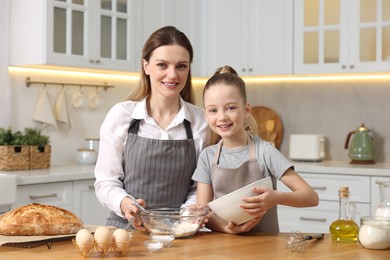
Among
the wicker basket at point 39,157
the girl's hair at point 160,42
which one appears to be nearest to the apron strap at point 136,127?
the girl's hair at point 160,42

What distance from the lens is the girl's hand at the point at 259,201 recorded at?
6.96ft

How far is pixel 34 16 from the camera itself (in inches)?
171

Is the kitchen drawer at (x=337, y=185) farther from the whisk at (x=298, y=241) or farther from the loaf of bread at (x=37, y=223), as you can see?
the loaf of bread at (x=37, y=223)

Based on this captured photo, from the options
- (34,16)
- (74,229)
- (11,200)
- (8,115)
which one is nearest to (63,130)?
(8,115)

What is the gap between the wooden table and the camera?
191 cm

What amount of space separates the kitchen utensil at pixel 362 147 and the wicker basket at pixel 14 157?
2224mm

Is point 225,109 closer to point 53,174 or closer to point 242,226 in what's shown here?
point 242,226

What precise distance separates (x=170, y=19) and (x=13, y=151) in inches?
65.8

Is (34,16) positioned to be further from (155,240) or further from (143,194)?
(155,240)

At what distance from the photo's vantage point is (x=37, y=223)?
2086mm

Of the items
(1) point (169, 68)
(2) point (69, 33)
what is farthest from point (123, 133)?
(2) point (69, 33)

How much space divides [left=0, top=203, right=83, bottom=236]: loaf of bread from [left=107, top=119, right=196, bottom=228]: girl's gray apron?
0.53 metres

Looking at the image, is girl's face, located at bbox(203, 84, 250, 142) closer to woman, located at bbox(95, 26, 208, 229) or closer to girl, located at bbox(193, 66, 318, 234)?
girl, located at bbox(193, 66, 318, 234)

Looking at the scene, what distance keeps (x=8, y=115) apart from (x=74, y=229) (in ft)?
8.13
